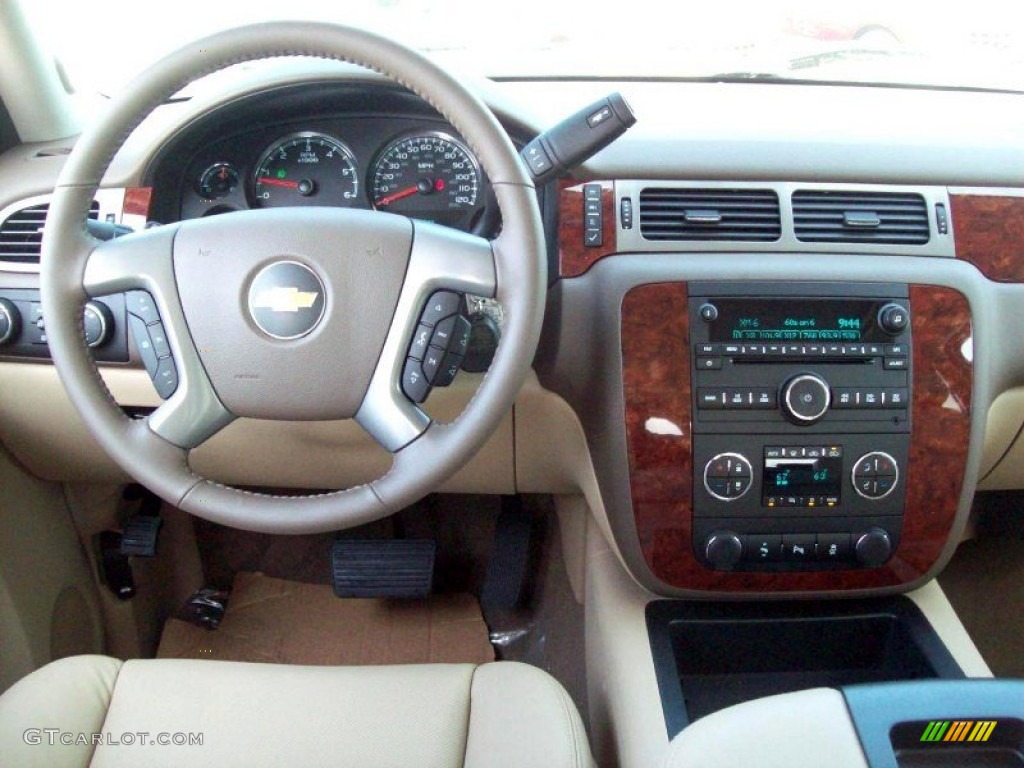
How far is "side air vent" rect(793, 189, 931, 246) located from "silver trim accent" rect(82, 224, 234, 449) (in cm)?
87

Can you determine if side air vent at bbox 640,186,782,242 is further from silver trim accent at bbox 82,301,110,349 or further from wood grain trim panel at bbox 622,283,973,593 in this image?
silver trim accent at bbox 82,301,110,349

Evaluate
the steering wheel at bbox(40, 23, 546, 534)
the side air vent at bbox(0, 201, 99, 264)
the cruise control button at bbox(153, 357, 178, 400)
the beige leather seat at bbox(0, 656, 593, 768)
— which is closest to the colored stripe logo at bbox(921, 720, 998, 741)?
the beige leather seat at bbox(0, 656, 593, 768)

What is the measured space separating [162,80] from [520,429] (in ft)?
2.48

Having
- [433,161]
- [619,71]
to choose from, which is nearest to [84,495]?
[433,161]

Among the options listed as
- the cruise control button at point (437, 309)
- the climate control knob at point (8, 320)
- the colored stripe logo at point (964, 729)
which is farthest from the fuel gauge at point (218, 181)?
the colored stripe logo at point (964, 729)

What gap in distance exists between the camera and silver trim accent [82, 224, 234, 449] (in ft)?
3.36

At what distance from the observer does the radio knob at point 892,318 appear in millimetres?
1230

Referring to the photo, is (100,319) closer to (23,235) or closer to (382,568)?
(23,235)

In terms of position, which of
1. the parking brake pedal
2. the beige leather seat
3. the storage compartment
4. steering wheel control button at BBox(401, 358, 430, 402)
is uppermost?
steering wheel control button at BBox(401, 358, 430, 402)

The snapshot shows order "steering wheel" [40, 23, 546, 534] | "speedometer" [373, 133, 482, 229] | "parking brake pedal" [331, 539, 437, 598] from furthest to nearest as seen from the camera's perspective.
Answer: "parking brake pedal" [331, 539, 437, 598]
"speedometer" [373, 133, 482, 229]
"steering wheel" [40, 23, 546, 534]

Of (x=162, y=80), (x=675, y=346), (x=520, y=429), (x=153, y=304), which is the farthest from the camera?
(x=520, y=429)

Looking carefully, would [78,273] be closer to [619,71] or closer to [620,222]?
[620,222]

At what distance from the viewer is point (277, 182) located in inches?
54.2

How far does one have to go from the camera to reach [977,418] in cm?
129
